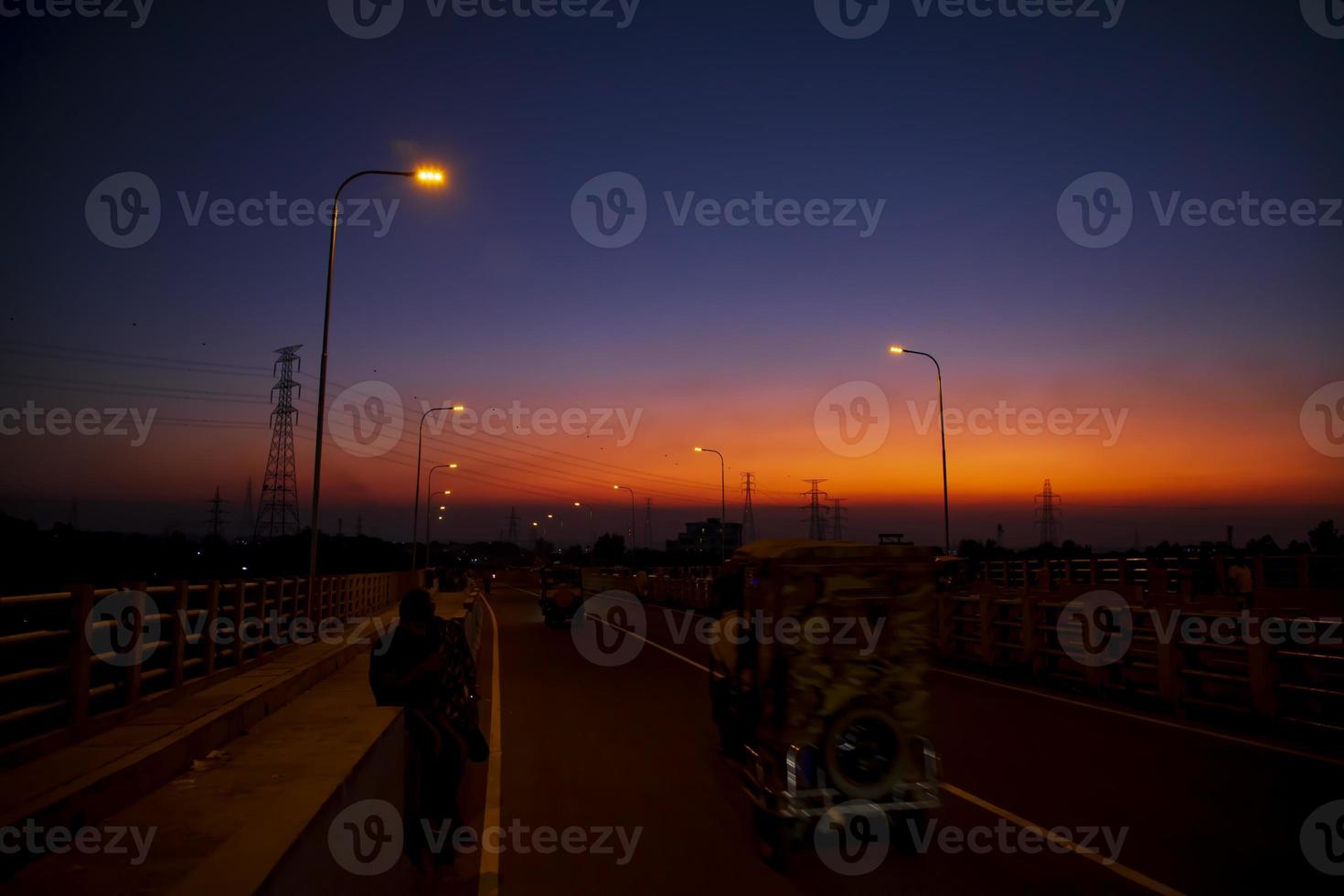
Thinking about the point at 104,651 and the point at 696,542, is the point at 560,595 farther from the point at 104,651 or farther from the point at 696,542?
the point at 696,542

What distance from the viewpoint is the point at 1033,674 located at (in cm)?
1667

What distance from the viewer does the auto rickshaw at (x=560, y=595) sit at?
Answer: 106 ft

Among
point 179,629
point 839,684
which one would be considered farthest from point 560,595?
point 839,684

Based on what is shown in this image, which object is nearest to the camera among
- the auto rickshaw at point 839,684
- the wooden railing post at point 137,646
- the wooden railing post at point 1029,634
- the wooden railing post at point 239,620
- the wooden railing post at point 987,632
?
the auto rickshaw at point 839,684

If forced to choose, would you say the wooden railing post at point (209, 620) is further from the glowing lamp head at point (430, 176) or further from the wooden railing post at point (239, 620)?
the glowing lamp head at point (430, 176)

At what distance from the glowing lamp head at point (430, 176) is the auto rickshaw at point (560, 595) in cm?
1792

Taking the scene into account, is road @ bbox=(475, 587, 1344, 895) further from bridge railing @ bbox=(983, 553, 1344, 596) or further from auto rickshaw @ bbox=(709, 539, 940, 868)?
bridge railing @ bbox=(983, 553, 1344, 596)

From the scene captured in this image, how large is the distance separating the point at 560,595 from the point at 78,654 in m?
23.5

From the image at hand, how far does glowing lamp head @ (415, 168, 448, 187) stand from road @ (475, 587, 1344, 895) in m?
Answer: 10.3

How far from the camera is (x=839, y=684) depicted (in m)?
7.01

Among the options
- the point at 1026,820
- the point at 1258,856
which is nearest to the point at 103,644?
the point at 1026,820

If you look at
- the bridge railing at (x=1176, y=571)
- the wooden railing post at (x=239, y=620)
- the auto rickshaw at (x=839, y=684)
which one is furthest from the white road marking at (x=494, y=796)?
the bridge railing at (x=1176, y=571)

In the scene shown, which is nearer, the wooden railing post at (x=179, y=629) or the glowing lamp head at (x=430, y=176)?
the wooden railing post at (x=179, y=629)

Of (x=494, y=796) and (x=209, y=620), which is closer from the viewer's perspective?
(x=494, y=796)
